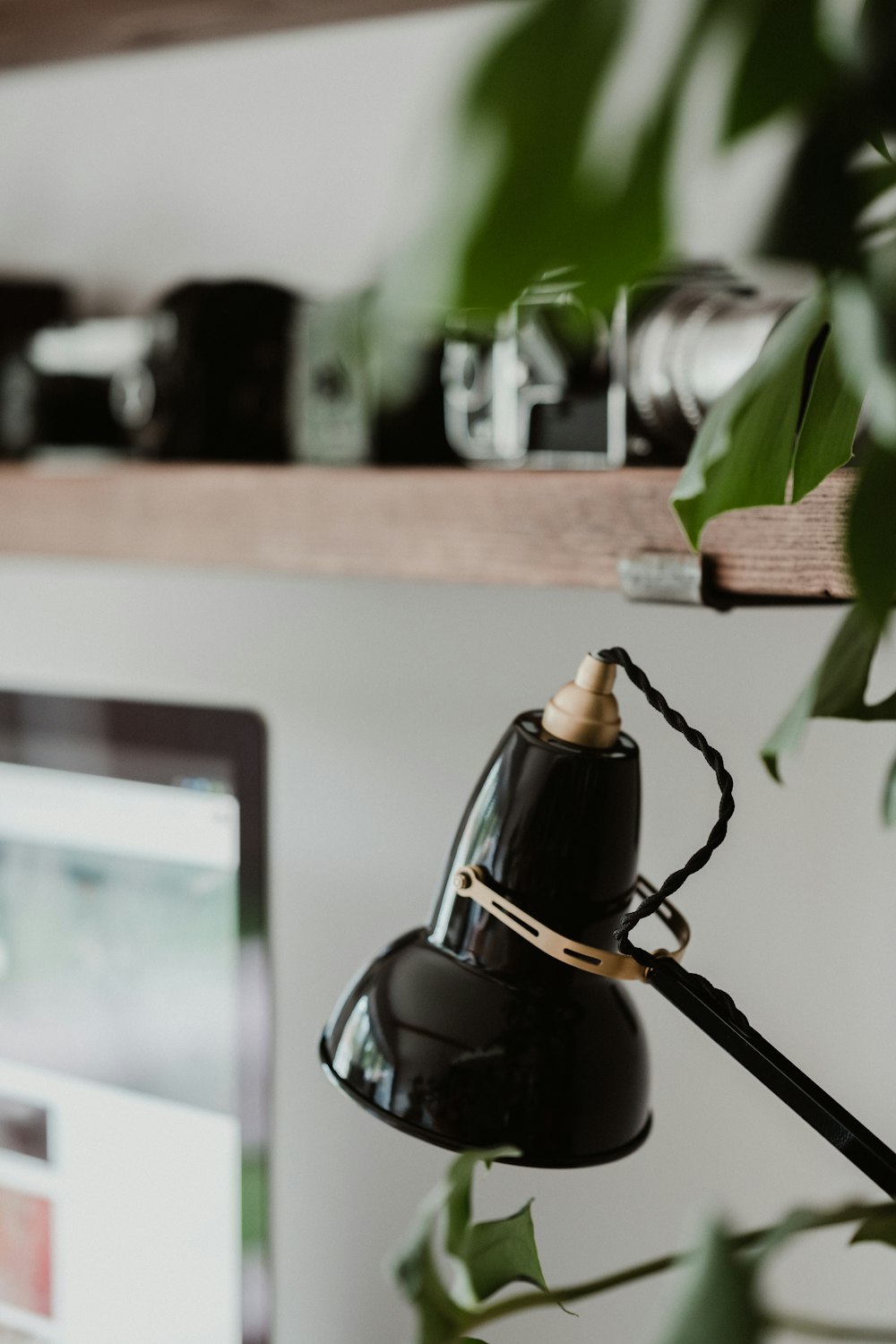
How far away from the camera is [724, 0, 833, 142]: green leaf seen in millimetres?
151

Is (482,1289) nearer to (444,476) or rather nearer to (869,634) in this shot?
(869,634)

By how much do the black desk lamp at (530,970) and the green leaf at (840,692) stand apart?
0.05 metres

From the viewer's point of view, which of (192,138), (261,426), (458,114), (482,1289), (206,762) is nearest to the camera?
(458,114)

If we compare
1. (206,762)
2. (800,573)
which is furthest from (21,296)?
(800,573)

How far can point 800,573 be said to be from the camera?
0.46 metres

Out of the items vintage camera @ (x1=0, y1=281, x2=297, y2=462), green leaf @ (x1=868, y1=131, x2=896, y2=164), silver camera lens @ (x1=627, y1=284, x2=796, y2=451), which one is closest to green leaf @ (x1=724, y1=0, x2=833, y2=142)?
green leaf @ (x1=868, y1=131, x2=896, y2=164)

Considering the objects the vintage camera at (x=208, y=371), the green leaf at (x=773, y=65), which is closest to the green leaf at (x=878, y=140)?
the green leaf at (x=773, y=65)

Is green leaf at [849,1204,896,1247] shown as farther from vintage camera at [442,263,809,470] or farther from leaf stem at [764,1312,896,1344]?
vintage camera at [442,263,809,470]

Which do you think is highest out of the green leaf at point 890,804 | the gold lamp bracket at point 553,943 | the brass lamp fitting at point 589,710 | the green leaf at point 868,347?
the green leaf at point 868,347

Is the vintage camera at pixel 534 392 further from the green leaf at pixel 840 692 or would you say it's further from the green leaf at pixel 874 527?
the green leaf at pixel 874 527

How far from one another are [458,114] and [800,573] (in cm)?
34

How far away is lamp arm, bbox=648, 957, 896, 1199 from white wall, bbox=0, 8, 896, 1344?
0.32 metres

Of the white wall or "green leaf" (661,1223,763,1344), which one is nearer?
"green leaf" (661,1223,763,1344)

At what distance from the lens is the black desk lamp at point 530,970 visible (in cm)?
45
